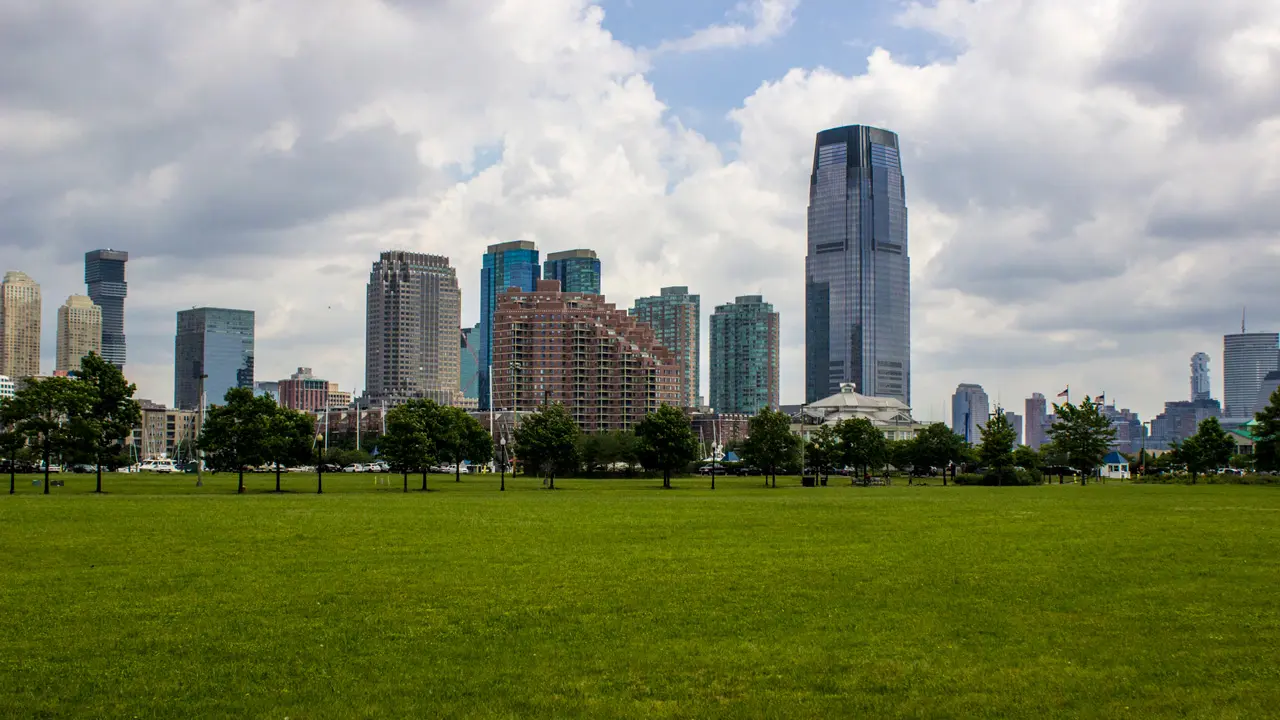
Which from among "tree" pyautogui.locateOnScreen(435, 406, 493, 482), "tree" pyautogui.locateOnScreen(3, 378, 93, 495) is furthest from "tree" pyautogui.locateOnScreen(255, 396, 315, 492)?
"tree" pyautogui.locateOnScreen(3, 378, 93, 495)

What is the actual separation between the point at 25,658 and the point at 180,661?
2.62 meters

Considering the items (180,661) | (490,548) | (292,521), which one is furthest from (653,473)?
(180,661)

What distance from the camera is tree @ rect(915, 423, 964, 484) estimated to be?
117625mm

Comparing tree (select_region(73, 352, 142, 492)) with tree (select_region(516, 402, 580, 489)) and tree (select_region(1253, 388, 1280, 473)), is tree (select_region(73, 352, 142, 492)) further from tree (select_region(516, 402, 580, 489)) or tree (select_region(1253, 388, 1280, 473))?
tree (select_region(1253, 388, 1280, 473))

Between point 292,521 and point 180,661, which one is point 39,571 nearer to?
point 180,661

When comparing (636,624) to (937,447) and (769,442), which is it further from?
(937,447)

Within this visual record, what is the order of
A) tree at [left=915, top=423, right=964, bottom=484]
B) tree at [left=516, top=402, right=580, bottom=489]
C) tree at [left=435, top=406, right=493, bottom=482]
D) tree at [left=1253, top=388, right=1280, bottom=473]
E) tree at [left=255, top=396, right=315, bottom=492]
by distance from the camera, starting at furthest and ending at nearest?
1. tree at [left=915, top=423, right=964, bottom=484]
2. tree at [left=516, top=402, right=580, bottom=489]
3. tree at [left=435, top=406, right=493, bottom=482]
4. tree at [left=1253, top=388, right=1280, bottom=473]
5. tree at [left=255, top=396, right=315, bottom=492]

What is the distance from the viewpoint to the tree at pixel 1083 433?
109875 millimetres

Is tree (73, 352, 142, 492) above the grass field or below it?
above

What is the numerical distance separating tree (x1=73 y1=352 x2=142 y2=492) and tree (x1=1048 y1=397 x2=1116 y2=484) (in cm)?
8911

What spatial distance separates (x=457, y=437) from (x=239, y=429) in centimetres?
2071

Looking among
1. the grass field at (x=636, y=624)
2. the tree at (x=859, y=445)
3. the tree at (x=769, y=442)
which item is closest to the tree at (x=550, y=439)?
the tree at (x=769, y=442)

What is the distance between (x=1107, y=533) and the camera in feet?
120

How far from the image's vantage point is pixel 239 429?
8038cm
